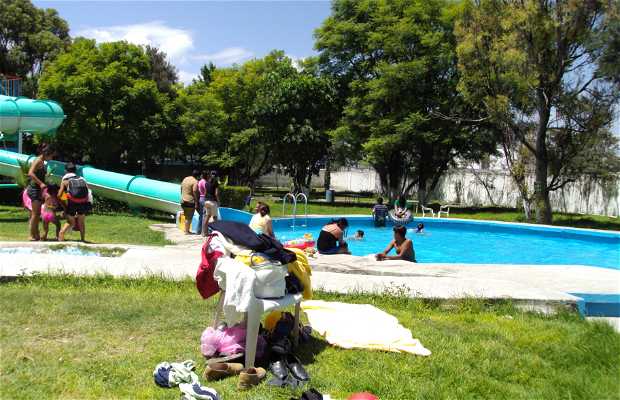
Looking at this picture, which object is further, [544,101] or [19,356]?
[544,101]

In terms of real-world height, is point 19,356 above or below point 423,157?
below

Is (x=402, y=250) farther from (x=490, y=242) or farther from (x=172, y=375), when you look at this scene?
(x=490, y=242)

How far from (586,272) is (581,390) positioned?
604 centimetres

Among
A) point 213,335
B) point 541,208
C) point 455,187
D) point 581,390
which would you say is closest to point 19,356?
point 213,335

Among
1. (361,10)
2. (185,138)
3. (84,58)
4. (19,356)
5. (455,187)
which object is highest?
(361,10)

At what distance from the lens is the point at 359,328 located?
5.64m

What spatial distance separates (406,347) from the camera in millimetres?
5223

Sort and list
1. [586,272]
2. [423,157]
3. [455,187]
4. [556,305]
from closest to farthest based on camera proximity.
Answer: [556,305] < [586,272] < [423,157] < [455,187]

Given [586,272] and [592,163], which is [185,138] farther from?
[586,272]

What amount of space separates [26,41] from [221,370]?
49.5 m

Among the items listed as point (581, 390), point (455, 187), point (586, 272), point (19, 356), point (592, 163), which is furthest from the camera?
point (455, 187)

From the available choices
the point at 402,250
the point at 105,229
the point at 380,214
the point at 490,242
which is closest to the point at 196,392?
the point at 402,250

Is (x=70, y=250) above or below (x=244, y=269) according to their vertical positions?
below

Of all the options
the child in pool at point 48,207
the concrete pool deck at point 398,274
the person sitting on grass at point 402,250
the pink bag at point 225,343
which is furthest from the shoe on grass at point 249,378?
the child in pool at point 48,207
